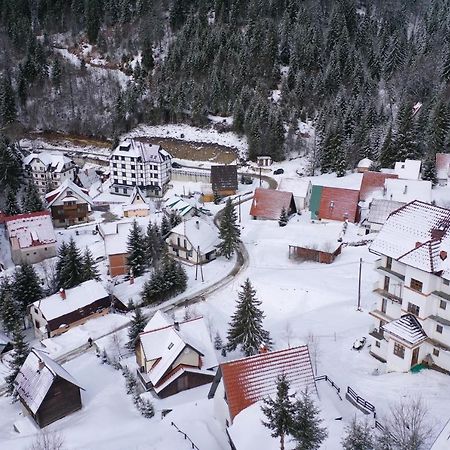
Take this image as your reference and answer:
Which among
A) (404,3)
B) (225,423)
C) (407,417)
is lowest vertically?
(225,423)

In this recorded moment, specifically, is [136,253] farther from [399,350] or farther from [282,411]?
[282,411]

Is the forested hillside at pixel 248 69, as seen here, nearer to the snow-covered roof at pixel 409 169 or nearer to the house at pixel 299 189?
the snow-covered roof at pixel 409 169

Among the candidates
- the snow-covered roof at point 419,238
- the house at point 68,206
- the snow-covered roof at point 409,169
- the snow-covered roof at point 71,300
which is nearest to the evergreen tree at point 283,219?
the snow-covered roof at point 409,169

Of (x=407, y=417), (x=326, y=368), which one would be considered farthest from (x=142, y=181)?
(x=407, y=417)

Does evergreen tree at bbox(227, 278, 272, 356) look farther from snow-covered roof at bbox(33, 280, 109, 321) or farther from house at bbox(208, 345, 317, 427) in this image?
snow-covered roof at bbox(33, 280, 109, 321)

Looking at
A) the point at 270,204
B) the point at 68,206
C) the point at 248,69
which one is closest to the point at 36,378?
the point at 270,204

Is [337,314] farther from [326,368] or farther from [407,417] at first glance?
[407,417]
